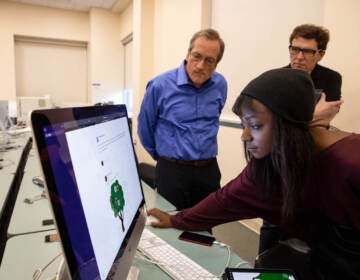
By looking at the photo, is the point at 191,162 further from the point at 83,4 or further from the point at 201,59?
the point at 83,4

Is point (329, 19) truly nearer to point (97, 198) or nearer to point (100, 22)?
point (97, 198)

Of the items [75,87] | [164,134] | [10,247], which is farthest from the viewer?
[75,87]

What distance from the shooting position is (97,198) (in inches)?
22.0

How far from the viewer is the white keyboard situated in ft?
2.80

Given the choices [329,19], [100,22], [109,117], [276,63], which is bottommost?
[109,117]

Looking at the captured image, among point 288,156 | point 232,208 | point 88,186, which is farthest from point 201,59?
point 88,186

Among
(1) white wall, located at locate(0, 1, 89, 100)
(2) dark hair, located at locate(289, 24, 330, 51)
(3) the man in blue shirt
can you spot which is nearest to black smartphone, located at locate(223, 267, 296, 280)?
(3) the man in blue shirt

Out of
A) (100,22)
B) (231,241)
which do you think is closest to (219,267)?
(231,241)

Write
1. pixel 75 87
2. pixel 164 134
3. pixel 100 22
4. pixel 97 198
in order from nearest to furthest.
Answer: pixel 97 198 → pixel 164 134 → pixel 100 22 → pixel 75 87

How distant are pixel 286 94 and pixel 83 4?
5982mm

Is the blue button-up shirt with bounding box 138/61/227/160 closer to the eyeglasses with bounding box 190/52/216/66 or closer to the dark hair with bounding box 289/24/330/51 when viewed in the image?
the eyeglasses with bounding box 190/52/216/66

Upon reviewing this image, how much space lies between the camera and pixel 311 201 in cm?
90

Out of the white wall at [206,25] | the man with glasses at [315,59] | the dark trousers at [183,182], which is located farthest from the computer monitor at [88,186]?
the white wall at [206,25]

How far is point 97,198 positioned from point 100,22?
624 cm
